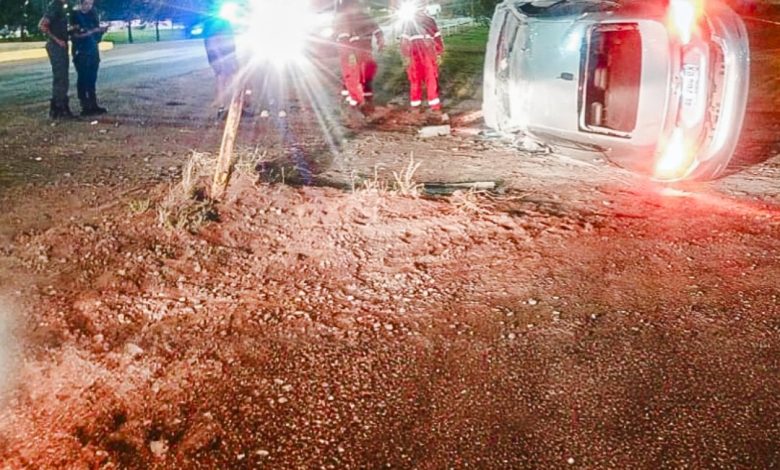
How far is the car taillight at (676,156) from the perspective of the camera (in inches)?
195

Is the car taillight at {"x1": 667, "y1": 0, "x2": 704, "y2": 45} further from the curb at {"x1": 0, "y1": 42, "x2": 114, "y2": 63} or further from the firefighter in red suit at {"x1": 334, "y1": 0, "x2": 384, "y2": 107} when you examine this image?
the curb at {"x1": 0, "y1": 42, "x2": 114, "y2": 63}

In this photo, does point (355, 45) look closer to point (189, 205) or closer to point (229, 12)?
point (229, 12)

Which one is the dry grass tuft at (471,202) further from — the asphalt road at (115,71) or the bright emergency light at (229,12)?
the asphalt road at (115,71)

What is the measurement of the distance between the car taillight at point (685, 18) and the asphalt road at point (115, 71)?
939cm

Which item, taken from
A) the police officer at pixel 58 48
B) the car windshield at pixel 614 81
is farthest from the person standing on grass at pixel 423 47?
the police officer at pixel 58 48

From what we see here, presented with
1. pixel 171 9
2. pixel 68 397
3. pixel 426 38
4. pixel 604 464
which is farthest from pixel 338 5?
pixel 171 9

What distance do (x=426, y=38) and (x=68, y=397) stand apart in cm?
686

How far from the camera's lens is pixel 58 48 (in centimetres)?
869

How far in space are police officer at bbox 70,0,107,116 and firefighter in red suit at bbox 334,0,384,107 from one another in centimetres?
326

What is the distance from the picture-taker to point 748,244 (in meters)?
4.29

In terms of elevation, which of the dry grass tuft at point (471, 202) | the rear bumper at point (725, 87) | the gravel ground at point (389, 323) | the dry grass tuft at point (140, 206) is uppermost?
the rear bumper at point (725, 87)

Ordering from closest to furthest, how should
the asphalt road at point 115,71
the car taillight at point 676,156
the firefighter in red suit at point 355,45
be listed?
the car taillight at point 676,156 → the firefighter in red suit at point 355,45 → the asphalt road at point 115,71

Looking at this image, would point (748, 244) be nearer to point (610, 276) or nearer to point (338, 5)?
point (610, 276)

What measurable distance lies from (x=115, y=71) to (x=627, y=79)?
12.2 metres
